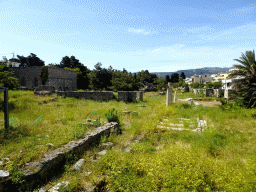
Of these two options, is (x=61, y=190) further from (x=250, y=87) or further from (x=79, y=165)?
(x=250, y=87)

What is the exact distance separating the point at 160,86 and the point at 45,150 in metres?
32.8

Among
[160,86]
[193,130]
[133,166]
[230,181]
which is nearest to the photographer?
[230,181]

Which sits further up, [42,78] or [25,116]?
[42,78]

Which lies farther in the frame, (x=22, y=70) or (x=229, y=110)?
(x=22, y=70)

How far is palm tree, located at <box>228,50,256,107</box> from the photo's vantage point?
8.76 meters

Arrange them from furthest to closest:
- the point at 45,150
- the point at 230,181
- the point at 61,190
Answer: the point at 45,150
the point at 61,190
the point at 230,181

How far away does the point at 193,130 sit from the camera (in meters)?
6.32

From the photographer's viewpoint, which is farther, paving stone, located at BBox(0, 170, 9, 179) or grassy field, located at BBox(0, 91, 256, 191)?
paving stone, located at BBox(0, 170, 9, 179)

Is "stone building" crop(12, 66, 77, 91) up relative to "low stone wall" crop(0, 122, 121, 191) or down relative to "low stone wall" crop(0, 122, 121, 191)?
up

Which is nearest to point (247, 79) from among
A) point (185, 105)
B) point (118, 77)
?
point (185, 105)

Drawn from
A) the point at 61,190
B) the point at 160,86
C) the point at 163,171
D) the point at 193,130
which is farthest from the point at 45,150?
the point at 160,86

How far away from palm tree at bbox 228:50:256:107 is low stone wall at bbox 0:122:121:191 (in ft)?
29.3

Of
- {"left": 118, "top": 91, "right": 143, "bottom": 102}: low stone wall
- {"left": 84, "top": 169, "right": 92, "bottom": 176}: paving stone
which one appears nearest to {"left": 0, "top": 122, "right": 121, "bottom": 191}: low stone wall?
{"left": 84, "top": 169, "right": 92, "bottom": 176}: paving stone

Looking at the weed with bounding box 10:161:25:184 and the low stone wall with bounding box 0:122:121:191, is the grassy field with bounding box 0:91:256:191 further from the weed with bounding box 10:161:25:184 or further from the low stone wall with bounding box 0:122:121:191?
the low stone wall with bounding box 0:122:121:191
